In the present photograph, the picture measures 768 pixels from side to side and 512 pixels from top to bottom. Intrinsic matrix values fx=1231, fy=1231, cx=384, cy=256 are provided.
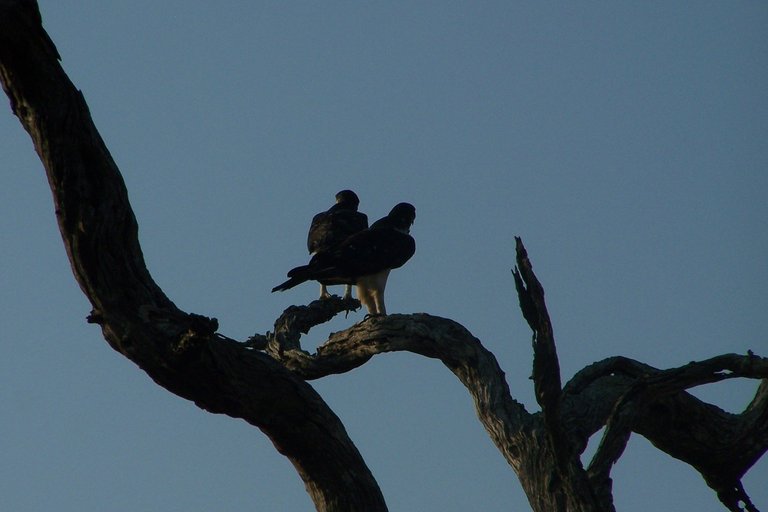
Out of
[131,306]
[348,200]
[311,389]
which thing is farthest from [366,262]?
[131,306]

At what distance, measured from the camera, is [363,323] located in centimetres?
795

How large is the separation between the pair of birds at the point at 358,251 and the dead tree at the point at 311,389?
324 centimetres

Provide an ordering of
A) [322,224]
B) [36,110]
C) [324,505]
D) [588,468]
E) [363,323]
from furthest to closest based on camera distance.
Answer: [322,224] < [363,323] < [588,468] < [324,505] < [36,110]

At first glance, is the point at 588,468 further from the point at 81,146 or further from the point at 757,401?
the point at 81,146

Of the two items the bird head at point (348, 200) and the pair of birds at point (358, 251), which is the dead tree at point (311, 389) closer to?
the pair of birds at point (358, 251)

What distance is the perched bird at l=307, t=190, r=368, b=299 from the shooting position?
481 inches

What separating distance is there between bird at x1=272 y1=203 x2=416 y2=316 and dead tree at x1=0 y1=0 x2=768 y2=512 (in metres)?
3.11

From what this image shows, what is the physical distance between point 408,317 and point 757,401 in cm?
224

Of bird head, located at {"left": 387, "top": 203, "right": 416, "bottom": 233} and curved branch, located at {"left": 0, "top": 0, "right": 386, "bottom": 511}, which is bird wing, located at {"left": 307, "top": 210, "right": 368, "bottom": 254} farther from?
curved branch, located at {"left": 0, "top": 0, "right": 386, "bottom": 511}

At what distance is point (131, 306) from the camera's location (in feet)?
16.2

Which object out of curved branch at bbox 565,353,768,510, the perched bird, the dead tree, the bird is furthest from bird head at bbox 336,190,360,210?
curved branch at bbox 565,353,768,510

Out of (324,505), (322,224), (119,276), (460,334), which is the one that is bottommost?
(324,505)

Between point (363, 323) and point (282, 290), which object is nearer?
point (363, 323)

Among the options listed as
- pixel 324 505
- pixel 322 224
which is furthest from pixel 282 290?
pixel 324 505
